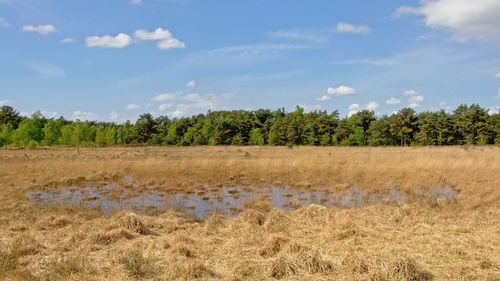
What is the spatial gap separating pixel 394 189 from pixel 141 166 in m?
15.8

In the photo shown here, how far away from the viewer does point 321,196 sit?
18781 millimetres

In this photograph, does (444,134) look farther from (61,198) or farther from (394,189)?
(61,198)

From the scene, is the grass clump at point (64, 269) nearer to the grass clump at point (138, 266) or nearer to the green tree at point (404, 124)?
the grass clump at point (138, 266)

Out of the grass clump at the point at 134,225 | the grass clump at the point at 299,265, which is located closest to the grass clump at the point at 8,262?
the grass clump at the point at 134,225

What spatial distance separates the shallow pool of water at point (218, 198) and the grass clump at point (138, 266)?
6017 millimetres

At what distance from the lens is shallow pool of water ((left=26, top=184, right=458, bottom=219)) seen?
16.2 m

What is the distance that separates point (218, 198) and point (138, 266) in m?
10.6

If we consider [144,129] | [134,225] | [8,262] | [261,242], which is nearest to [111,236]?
[134,225]

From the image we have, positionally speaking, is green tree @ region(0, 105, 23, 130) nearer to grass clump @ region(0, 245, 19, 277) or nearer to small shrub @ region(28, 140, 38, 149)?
small shrub @ region(28, 140, 38, 149)

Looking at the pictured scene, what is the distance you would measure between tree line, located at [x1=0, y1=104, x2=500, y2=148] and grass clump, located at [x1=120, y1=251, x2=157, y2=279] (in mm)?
53491

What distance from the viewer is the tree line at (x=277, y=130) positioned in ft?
222

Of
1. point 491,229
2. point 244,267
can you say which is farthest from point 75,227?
point 491,229

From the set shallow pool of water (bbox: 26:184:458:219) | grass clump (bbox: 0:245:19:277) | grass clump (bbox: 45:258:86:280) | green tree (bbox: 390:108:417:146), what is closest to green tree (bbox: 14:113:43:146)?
shallow pool of water (bbox: 26:184:458:219)

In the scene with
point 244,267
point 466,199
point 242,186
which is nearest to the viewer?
point 244,267
